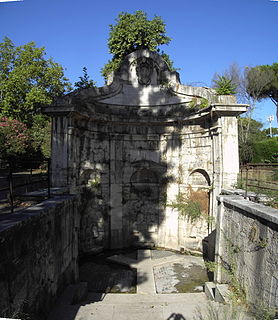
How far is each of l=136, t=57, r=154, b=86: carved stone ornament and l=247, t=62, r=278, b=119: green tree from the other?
13.6m

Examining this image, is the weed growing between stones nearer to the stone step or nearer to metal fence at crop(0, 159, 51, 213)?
the stone step

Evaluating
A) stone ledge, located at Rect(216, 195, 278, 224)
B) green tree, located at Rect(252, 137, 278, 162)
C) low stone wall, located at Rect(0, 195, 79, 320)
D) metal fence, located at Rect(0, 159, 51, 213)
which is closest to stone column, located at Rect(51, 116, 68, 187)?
metal fence, located at Rect(0, 159, 51, 213)

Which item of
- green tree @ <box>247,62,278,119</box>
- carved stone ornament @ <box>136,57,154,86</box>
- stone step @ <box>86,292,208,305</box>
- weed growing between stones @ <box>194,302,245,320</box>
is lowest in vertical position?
stone step @ <box>86,292,208,305</box>

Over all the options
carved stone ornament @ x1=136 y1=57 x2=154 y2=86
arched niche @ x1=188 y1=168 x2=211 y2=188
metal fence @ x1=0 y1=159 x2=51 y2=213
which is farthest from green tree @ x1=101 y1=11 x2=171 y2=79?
metal fence @ x1=0 y1=159 x2=51 y2=213

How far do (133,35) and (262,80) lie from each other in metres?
12.3

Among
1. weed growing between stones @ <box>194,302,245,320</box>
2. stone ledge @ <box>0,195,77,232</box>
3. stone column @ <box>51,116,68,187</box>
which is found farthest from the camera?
stone column @ <box>51,116,68,187</box>

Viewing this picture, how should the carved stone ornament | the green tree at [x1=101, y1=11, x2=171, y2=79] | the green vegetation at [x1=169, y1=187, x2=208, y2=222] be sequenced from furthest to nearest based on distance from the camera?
the green tree at [x1=101, y1=11, x2=171, y2=79] < the carved stone ornament < the green vegetation at [x1=169, y1=187, x2=208, y2=222]

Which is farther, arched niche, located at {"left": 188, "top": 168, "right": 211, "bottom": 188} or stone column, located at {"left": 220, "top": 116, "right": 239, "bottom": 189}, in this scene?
arched niche, located at {"left": 188, "top": 168, "right": 211, "bottom": 188}

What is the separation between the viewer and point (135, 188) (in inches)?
420

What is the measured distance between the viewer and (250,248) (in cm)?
478

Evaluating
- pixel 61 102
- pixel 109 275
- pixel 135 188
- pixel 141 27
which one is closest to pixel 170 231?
pixel 135 188

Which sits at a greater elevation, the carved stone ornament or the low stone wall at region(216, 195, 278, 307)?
the carved stone ornament

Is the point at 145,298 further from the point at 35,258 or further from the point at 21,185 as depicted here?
the point at 21,185

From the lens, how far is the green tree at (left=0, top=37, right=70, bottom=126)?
16062 mm
